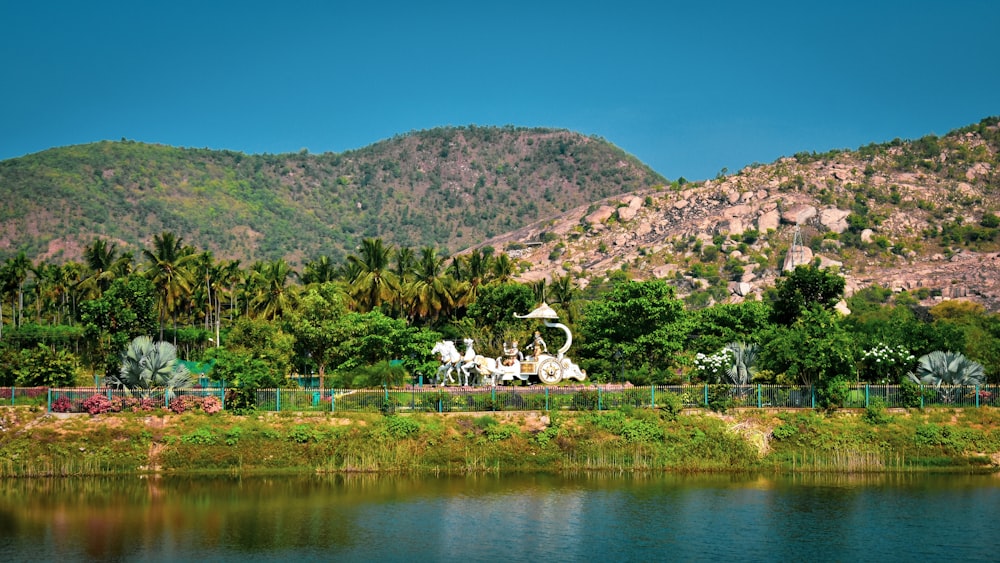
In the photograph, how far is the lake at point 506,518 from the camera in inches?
1150

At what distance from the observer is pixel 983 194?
14450 centimetres

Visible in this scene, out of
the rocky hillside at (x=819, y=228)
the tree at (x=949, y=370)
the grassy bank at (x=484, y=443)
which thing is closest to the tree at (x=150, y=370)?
the grassy bank at (x=484, y=443)

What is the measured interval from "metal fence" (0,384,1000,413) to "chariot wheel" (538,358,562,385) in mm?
3565

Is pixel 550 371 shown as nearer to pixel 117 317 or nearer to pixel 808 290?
pixel 808 290

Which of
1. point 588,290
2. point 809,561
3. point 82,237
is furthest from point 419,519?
point 82,237

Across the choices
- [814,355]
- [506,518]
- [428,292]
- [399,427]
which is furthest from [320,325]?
[814,355]

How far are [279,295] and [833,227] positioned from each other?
91137 mm

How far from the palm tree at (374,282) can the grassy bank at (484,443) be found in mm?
29181

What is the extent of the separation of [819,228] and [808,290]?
8898 cm

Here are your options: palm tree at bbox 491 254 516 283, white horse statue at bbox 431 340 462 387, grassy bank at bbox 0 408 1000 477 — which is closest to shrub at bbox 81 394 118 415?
grassy bank at bbox 0 408 1000 477

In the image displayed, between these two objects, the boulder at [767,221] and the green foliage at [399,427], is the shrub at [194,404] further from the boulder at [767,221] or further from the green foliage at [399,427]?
the boulder at [767,221]

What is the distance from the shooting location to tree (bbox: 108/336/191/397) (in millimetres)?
45000

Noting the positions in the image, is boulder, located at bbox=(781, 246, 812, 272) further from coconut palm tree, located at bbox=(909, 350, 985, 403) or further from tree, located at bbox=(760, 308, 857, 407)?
tree, located at bbox=(760, 308, 857, 407)

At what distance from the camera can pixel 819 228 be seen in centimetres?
14250
